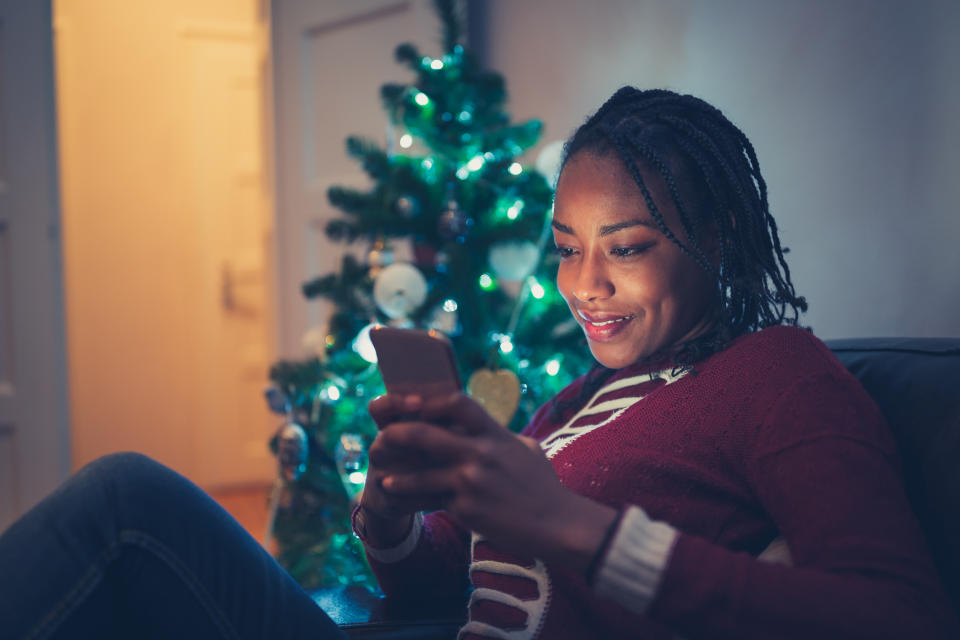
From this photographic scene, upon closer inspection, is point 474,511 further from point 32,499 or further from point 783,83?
point 32,499

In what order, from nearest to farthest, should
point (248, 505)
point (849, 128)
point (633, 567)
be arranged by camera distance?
1. point (633, 567)
2. point (849, 128)
3. point (248, 505)

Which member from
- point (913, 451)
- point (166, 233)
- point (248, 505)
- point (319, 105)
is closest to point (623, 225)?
point (913, 451)

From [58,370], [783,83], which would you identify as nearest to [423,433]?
[783,83]

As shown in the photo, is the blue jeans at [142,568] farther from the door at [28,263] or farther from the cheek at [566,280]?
the door at [28,263]

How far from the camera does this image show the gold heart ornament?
1.47 meters

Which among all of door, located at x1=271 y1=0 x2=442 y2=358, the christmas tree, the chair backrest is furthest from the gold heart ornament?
door, located at x1=271 y1=0 x2=442 y2=358

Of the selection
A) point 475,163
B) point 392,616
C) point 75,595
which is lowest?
point 392,616

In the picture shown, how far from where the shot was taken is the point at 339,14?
2631mm

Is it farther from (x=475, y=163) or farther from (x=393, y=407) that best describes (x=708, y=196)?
(x=475, y=163)

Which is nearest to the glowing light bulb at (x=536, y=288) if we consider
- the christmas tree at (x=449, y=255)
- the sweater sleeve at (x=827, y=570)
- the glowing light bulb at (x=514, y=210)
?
the christmas tree at (x=449, y=255)

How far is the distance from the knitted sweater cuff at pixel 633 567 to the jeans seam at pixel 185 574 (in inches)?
18.3

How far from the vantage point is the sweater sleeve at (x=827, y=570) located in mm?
565

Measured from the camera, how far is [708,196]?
2.85ft

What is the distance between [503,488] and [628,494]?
0.77 ft
